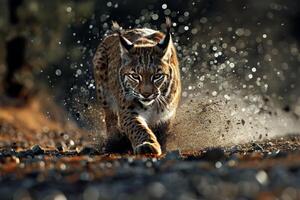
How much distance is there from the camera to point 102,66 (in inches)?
512

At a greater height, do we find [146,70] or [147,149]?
[146,70]

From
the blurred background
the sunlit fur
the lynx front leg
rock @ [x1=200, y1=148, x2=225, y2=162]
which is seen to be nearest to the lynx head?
the sunlit fur

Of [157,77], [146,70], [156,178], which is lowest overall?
[156,178]

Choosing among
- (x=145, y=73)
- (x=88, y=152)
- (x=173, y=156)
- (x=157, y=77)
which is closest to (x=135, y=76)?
(x=145, y=73)

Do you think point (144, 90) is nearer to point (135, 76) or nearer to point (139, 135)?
point (135, 76)

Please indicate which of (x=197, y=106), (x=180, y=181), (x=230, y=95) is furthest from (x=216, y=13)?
(x=180, y=181)

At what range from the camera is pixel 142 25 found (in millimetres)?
22531

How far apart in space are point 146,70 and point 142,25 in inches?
457

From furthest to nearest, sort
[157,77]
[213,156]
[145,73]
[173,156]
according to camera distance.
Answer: [157,77] < [145,73] < [173,156] < [213,156]

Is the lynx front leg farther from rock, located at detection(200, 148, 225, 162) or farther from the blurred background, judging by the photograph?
the blurred background

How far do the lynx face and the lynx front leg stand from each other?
10.0 inches

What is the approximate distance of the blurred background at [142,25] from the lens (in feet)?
62.5

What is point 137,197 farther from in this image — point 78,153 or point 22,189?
point 78,153

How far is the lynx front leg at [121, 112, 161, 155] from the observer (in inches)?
393
